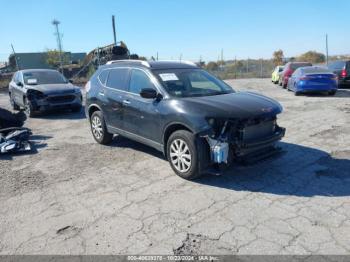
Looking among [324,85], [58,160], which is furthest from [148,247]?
[324,85]

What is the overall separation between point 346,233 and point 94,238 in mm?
2642

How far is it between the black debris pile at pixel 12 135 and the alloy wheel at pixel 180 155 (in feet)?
11.6

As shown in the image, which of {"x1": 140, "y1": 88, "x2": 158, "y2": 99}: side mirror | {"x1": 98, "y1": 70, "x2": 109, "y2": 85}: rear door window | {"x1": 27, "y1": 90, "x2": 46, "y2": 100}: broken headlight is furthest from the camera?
{"x1": 27, "y1": 90, "x2": 46, "y2": 100}: broken headlight

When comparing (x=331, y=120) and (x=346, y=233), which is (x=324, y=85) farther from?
(x=346, y=233)

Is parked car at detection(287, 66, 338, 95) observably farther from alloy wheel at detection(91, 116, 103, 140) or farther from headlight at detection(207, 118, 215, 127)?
headlight at detection(207, 118, 215, 127)

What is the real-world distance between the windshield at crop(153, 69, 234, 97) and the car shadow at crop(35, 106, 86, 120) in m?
5.98

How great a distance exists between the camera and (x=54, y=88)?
11.5 meters

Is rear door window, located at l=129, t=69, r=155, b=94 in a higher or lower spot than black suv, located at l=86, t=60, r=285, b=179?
higher

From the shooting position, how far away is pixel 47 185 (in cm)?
506

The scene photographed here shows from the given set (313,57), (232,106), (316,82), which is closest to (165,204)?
(232,106)

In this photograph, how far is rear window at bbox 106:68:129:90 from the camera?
20.5 feet

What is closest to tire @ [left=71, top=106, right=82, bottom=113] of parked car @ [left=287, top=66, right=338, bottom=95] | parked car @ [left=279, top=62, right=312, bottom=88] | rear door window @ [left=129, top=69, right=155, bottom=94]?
rear door window @ [left=129, top=69, right=155, bottom=94]

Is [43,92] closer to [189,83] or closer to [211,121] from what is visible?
[189,83]

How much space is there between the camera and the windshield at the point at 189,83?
18.1ft
